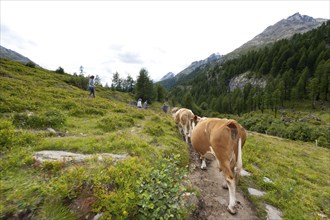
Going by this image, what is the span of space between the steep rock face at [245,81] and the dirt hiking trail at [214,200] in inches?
5639

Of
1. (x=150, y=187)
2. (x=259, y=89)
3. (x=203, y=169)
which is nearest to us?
(x=150, y=187)

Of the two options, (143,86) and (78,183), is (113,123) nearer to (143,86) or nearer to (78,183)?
(78,183)

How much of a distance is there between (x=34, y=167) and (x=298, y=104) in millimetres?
113503

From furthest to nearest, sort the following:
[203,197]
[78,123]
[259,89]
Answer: [259,89] → [78,123] → [203,197]

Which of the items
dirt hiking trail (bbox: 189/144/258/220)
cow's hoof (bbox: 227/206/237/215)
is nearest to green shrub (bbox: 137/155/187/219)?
dirt hiking trail (bbox: 189/144/258/220)

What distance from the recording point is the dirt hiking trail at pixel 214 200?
5.29 meters

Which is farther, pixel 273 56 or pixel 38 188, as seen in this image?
pixel 273 56

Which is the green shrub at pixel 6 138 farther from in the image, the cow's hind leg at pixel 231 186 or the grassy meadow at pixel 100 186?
the cow's hind leg at pixel 231 186

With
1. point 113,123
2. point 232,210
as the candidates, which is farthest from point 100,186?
point 113,123

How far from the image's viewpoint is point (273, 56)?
136750 millimetres

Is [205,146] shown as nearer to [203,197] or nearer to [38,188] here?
[203,197]

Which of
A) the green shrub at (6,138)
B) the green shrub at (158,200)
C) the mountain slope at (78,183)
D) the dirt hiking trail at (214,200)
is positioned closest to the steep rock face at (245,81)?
the dirt hiking trail at (214,200)

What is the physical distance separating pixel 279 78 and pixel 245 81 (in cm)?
3817

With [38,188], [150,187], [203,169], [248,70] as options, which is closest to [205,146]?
[203,169]
